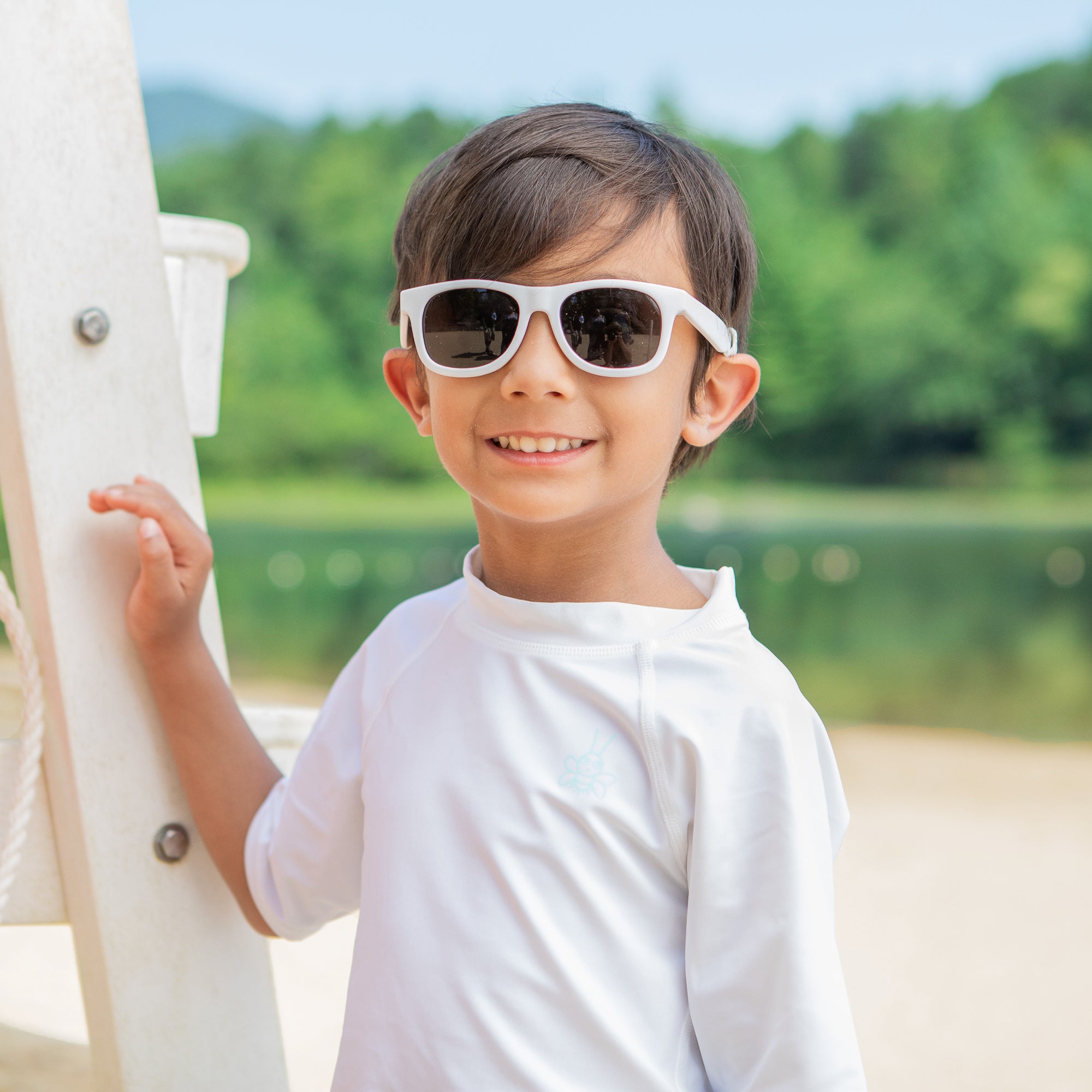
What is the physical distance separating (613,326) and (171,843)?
27.5 inches

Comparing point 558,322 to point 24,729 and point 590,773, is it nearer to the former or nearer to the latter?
point 590,773

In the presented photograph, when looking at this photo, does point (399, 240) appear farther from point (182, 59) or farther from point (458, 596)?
point (182, 59)

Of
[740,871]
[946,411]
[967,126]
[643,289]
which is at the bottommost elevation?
[946,411]

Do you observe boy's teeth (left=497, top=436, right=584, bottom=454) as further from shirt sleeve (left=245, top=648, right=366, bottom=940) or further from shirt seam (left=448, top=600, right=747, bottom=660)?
shirt sleeve (left=245, top=648, right=366, bottom=940)

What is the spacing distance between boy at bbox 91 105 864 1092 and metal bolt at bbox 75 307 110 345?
0.15 meters

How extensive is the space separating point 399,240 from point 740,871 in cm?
73

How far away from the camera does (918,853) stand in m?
6.45

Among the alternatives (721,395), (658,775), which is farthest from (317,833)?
(721,395)

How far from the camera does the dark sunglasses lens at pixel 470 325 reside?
3.51ft

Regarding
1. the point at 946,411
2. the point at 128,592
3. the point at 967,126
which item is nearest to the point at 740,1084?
the point at 128,592

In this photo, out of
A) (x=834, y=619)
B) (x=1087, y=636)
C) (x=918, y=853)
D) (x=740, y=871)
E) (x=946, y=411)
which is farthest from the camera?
(x=946, y=411)

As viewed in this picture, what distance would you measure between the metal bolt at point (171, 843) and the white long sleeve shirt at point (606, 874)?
228 millimetres

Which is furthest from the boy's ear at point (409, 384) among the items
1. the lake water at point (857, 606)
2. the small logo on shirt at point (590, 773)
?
the lake water at point (857, 606)

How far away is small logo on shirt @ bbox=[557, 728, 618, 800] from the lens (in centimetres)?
107
